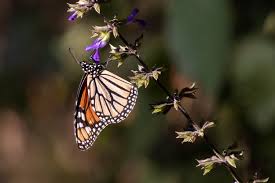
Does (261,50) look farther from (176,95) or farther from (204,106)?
(176,95)

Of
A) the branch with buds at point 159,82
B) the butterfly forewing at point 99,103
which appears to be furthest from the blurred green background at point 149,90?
the butterfly forewing at point 99,103

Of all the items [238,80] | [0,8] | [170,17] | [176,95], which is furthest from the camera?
[0,8]

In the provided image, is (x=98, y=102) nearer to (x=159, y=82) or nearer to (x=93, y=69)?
(x=93, y=69)

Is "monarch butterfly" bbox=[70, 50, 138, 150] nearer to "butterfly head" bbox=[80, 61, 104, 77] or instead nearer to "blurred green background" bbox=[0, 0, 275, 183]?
"butterfly head" bbox=[80, 61, 104, 77]

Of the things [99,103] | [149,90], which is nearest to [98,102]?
[99,103]

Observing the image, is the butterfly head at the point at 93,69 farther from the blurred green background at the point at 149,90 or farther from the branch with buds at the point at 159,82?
the branch with buds at the point at 159,82

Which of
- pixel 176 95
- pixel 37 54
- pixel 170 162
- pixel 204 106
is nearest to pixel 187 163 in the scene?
pixel 170 162

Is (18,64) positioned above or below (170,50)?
above
